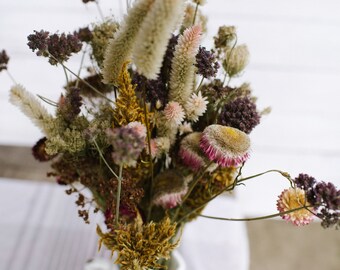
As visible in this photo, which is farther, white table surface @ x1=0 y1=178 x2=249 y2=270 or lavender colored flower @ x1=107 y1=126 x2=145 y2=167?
white table surface @ x1=0 y1=178 x2=249 y2=270

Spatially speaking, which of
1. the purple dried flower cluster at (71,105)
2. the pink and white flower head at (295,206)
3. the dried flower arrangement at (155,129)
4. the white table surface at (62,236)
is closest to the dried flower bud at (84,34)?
the dried flower arrangement at (155,129)

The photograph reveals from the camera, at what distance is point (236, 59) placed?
0.67 m

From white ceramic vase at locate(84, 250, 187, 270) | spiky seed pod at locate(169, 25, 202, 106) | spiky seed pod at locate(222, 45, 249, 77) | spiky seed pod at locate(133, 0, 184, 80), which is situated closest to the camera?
spiky seed pod at locate(133, 0, 184, 80)

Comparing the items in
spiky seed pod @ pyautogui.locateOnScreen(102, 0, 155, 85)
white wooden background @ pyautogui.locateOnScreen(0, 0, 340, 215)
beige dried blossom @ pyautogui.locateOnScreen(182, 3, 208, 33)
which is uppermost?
white wooden background @ pyautogui.locateOnScreen(0, 0, 340, 215)

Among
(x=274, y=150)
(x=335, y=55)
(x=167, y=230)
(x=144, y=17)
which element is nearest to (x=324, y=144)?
(x=274, y=150)

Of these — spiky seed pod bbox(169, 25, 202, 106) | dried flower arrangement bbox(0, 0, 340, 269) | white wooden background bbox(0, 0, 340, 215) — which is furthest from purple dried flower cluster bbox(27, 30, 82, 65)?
white wooden background bbox(0, 0, 340, 215)

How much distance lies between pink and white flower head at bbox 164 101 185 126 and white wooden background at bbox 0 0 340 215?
1536mm

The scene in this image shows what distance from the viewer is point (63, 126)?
653mm

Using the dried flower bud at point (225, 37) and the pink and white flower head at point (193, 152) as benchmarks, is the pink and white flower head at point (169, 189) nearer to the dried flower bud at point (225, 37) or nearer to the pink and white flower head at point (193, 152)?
the pink and white flower head at point (193, 152)

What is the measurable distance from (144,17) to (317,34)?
186 centimetres

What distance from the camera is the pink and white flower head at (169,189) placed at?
69 centimetres

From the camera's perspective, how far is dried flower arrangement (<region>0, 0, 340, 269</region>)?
1.85 ft

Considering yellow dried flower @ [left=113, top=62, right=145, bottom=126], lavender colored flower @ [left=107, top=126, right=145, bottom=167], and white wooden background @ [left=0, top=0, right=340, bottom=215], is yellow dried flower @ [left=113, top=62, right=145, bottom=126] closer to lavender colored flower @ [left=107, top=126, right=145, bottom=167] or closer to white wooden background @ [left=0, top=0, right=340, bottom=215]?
lavender colored flower @ [left=107, top=126, right=145, bottom=167]

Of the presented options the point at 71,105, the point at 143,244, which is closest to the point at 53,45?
the point at 71,105
